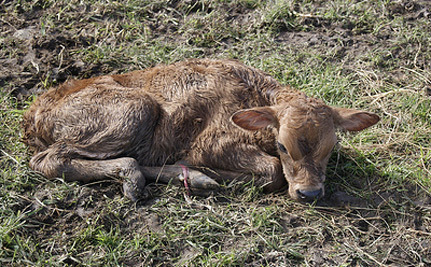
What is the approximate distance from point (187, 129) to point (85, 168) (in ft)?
3.83

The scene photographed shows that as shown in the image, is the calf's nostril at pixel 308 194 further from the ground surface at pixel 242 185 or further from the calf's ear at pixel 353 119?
the calf's ear at pixel 353 119

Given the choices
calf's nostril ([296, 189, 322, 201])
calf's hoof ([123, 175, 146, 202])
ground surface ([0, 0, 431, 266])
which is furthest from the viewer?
calf's hoof ([123, 175, 146, 202])

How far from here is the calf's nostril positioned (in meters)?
5.77

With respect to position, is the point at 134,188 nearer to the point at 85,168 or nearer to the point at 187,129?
the point at 85,168

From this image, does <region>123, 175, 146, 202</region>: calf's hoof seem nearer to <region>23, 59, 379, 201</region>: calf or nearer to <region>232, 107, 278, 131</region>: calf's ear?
<region>23, 59, 379, 201</region>: calf

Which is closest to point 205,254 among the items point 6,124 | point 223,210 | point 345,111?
point 223,210

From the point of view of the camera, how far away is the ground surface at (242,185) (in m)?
5.40

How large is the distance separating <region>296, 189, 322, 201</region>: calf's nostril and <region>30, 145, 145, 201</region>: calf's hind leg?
158 centimetres

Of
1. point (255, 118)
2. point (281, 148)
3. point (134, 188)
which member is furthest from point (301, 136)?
point (134, 188)

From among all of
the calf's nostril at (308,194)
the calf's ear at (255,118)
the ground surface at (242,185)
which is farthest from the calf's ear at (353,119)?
the calf's nostril at (308,194)

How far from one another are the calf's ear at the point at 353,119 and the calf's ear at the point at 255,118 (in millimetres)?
663

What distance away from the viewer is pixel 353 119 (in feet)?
20.3

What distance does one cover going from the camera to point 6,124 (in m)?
7.21

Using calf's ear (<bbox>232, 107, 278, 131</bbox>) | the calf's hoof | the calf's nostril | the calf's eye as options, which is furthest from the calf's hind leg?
the calf's nostril
